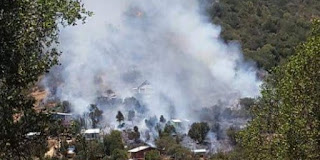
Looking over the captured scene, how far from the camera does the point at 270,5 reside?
10488 centimetres

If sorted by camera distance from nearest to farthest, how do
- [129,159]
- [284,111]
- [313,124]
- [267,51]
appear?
[313,124] < [284,111] < [129,159] < [267,51]

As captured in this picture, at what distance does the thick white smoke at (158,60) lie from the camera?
8056 centimetres

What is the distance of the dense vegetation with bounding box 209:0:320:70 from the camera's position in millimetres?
83250

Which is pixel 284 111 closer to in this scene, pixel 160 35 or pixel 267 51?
pixel 267 51

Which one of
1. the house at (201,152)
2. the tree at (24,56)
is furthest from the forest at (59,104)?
the house at (201,152)

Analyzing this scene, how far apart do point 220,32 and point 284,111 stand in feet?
269

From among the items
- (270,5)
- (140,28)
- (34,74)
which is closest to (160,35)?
(140,28)

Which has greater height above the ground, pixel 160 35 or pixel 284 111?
pixel 160 35

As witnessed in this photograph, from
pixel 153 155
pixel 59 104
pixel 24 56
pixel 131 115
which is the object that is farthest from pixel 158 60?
pixel 24 56

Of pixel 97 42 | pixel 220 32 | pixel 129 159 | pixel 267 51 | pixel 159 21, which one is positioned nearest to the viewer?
pixel 129 159

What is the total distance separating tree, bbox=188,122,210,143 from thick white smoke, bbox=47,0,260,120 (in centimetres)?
1394

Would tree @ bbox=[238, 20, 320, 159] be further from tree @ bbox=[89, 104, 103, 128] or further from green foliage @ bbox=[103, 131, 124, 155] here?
tree @ bbox=[89, 104, 103, 128]

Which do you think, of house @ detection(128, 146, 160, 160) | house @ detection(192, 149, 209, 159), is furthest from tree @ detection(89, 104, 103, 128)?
house @ detection(192, 149, 209, 159)

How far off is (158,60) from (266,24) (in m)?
19.6
